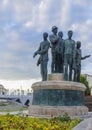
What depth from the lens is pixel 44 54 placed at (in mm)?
17062

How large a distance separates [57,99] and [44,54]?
8.34 ft

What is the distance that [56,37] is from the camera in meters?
16.7

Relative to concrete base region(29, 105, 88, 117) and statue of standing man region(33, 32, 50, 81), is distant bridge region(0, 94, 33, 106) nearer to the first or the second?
statue of standing man region(33, 32, 50, 81)

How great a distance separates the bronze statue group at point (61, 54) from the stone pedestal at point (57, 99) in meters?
1.23

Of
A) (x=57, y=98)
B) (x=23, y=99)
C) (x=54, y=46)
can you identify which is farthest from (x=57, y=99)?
(x=23, y=99)

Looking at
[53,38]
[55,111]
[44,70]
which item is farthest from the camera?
[44,70]

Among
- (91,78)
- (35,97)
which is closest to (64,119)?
(35,97)

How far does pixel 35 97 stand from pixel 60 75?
4.92ft

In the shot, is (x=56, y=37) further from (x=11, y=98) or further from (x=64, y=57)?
(x=11, y=98)

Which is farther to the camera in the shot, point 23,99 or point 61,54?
point 23,99

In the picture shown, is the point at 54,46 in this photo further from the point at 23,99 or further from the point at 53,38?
the point at 23,99

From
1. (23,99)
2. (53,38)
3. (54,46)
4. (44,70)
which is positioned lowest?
(44,70)

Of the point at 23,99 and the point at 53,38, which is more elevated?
the point at 53,38

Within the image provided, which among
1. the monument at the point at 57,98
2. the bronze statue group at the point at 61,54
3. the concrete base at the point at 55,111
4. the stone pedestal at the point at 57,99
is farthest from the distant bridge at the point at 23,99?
the concrete base at the point at 55,111
